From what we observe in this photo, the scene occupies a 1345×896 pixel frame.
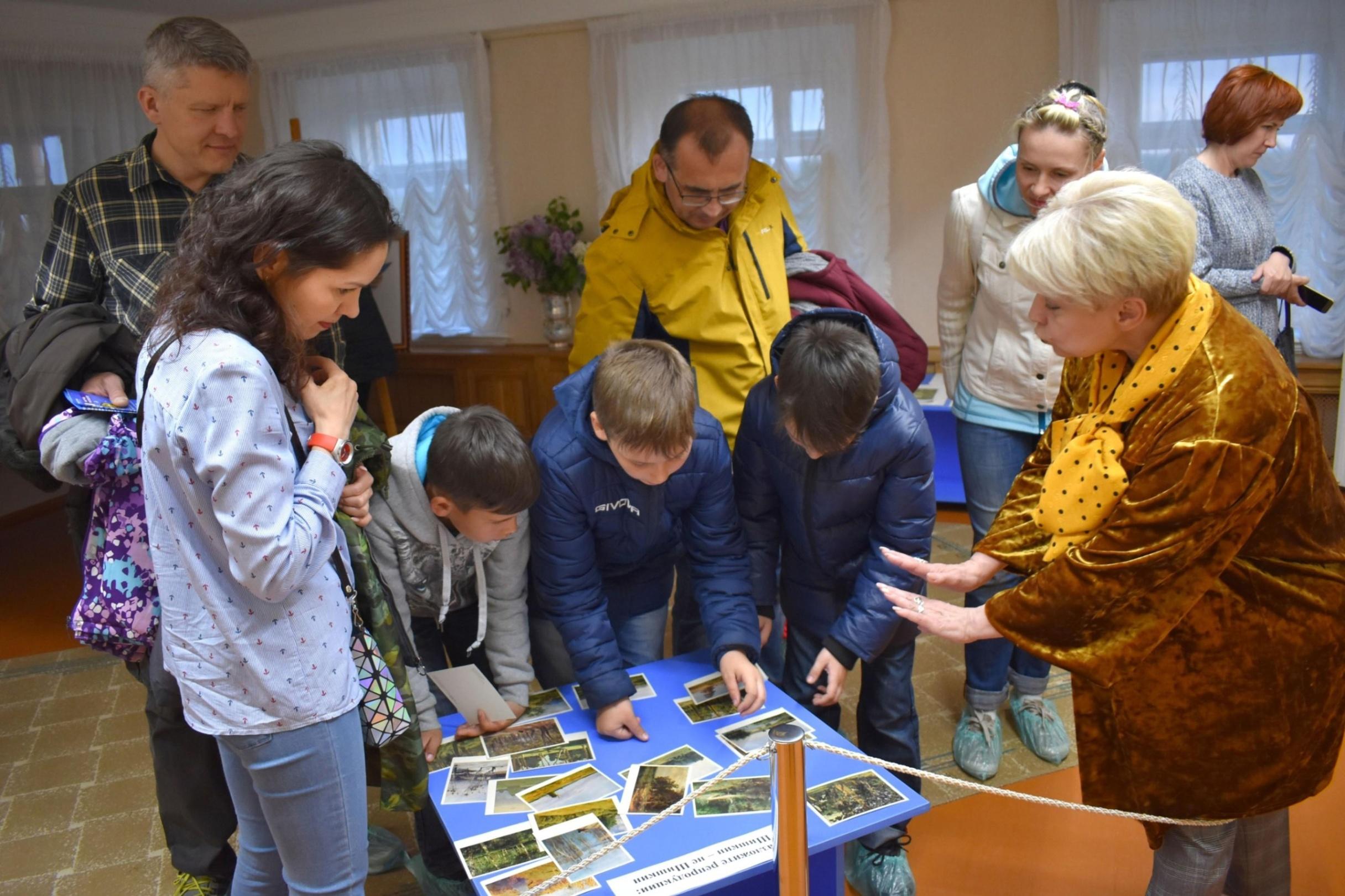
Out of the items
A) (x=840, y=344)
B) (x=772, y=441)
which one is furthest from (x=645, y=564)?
(x=840, y=344)

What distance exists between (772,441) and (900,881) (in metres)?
1.02

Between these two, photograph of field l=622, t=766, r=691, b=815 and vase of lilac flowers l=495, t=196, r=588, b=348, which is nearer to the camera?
photograph of field l=622, t=766, r=691, b=815

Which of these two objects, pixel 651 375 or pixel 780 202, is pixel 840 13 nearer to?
pixel 780 202

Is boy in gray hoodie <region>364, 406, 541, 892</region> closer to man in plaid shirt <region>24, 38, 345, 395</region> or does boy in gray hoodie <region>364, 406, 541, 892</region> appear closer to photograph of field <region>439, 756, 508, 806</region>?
photograph of field <region>439, 756, 508, 806</region>

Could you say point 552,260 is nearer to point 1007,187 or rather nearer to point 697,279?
point 697,279

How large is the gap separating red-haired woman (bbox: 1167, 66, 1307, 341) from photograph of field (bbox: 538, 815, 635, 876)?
2.26 m

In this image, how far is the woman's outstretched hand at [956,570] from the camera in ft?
6.00

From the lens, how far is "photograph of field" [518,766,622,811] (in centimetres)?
172

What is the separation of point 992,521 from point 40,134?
19.0 feet

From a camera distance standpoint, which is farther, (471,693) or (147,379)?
(471,693)

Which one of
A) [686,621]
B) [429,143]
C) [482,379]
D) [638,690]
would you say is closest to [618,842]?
[638,690]

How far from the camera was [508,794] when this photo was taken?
175 cm

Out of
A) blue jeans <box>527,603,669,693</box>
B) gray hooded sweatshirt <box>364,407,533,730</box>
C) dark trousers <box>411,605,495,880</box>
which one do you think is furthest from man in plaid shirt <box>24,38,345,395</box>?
blue jeans <box>527,603,669,693</box>

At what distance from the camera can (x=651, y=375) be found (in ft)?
6.31
